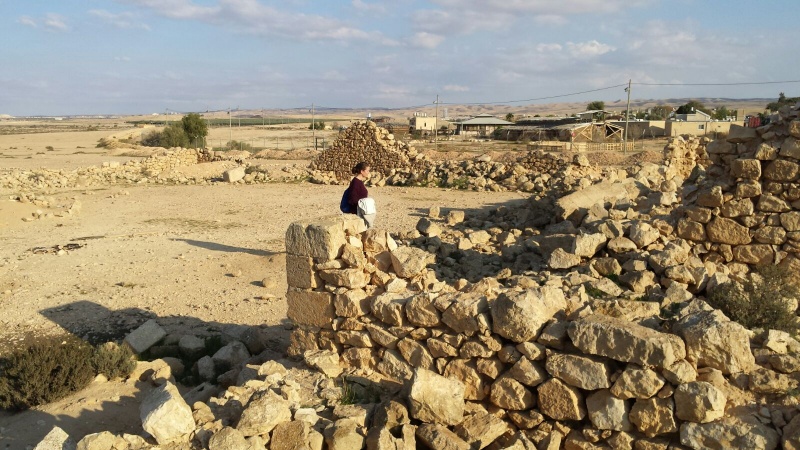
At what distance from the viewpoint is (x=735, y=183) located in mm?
8008

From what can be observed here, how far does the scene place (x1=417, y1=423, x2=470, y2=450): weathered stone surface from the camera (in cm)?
464

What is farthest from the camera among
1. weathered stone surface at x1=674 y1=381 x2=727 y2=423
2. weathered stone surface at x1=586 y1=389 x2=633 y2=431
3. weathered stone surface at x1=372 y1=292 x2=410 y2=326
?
weathered stone surface at x1=372 y1=292 x2=410 y2=326

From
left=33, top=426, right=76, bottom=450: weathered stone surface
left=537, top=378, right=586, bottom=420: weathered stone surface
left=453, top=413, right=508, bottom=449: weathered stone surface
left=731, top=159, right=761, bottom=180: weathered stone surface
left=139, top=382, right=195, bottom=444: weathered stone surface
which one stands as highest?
left=731, top=159, right=761, bottom=180: weathered stone surface

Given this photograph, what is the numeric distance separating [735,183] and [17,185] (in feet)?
80.0

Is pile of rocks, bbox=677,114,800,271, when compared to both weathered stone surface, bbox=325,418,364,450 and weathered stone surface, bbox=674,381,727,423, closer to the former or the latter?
weathered stone surface, bbox=674,381,727,423

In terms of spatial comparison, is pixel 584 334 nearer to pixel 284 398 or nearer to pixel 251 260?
pixel 284 398

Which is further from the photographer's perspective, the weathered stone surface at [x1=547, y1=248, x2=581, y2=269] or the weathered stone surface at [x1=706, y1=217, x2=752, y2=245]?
the weathered stone surface at [x1=547, y1=248, x2=581, y2=269]

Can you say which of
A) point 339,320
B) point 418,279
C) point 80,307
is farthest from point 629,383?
point 80,307

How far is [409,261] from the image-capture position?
20.5 ft

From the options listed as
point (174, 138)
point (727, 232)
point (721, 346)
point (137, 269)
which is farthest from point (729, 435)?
point (174, 138)

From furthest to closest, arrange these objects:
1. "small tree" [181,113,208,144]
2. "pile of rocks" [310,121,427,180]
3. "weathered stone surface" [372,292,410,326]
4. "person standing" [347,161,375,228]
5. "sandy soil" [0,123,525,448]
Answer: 1. "small tree" [181,113,208,144]
2. "pile of rocks" [310,121,427,180]
3. "person standing" [347,161,375,228]
4. "sandy soil" [0,123,525,448]
5. "weathered stone surface" [372,292,410,326]

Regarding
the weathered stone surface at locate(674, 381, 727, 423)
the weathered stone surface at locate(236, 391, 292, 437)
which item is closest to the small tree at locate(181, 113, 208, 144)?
the weathered stone surface at locate(236, 391, 292, 437)

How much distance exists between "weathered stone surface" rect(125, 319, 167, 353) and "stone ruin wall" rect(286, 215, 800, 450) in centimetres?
296

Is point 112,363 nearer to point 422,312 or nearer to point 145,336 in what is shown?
point 145,336
